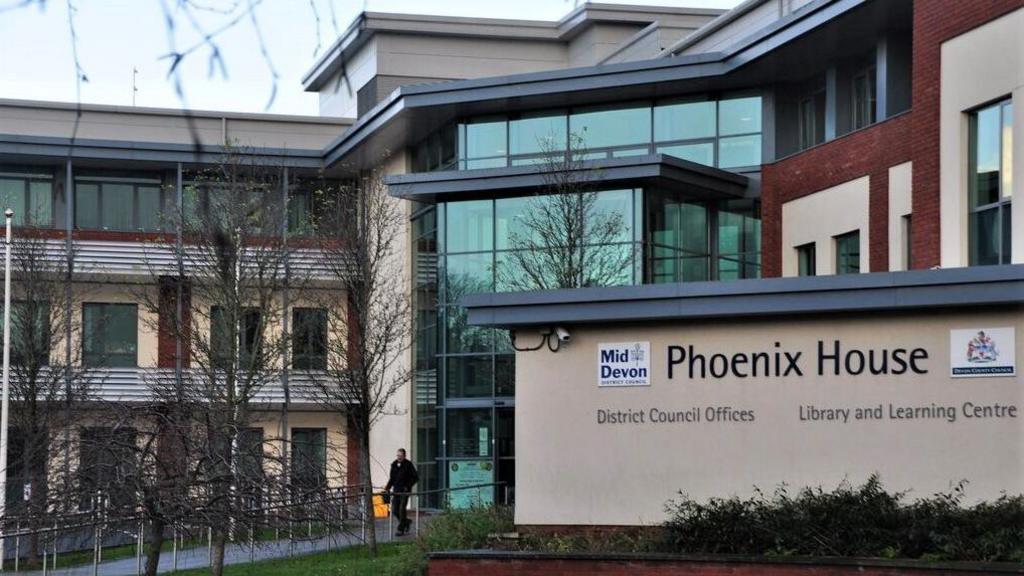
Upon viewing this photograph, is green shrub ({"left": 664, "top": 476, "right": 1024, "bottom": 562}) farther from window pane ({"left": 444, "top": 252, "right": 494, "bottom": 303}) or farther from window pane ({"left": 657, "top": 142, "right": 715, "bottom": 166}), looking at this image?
window pane ({"left": 444, "top": 252, "right": 494, "bottom": 303})

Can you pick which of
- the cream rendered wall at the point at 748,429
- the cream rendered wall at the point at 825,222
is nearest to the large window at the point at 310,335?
the cream rendered wall at the point at 825,222

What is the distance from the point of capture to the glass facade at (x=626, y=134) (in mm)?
34375

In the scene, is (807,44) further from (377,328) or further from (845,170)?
(377,328)

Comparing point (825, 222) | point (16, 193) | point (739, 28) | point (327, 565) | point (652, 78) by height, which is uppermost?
point (739, 28)

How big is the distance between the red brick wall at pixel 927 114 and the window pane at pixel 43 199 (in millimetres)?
24793

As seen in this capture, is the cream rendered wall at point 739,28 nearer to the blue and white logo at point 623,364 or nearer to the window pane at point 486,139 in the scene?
the window pane at point 486,139

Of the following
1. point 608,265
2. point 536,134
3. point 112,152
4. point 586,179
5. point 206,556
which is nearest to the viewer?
point 206,556

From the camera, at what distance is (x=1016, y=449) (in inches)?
688

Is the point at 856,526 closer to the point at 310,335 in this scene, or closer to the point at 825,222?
the point at 825,222

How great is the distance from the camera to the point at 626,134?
35.2 metres

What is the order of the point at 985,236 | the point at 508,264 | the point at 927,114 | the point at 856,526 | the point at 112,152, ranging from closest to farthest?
1. the point at 856,526
2. the point at 985,236
3. the point at 927,114
4. the point at 508,264
5. the point at 112,152

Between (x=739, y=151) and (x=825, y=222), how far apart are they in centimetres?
363

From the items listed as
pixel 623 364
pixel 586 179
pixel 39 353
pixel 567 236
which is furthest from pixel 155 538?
pixel 39 353

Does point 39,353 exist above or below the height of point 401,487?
above
